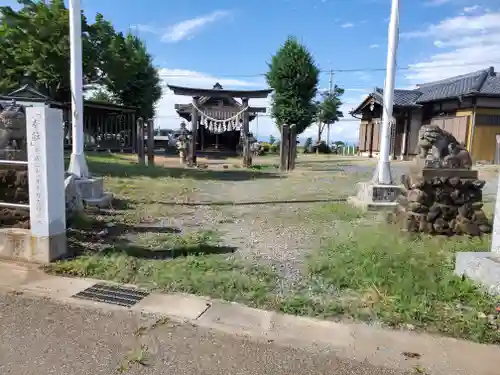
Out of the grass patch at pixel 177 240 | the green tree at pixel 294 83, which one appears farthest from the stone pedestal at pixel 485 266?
the green tree at pixel 294 83

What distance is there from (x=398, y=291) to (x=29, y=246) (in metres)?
3.96

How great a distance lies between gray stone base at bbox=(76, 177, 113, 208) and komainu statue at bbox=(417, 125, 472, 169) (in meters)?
5.52

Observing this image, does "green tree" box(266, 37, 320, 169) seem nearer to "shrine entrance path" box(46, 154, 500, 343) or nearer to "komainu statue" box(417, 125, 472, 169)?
"shrine entrance path" box(46, 154, 500, 343)

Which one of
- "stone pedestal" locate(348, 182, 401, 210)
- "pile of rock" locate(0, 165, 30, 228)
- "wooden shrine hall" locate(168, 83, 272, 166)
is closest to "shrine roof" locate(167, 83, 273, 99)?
"wooden shrine hall" locate(168, 83, 272, 166)

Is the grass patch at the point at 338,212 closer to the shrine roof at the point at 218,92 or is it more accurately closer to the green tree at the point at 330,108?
the shrine roof at the point at 218,92

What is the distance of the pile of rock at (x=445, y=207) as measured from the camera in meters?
5.72

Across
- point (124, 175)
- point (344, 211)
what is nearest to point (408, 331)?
point (344, 211)

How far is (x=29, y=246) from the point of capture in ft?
14.7

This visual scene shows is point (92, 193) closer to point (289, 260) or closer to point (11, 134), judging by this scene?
point (11, 134)

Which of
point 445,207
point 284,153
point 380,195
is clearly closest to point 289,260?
point 445,207

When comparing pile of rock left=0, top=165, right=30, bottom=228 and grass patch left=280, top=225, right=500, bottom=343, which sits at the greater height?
pile of rock left=0, top=165, right=30, bottom=228

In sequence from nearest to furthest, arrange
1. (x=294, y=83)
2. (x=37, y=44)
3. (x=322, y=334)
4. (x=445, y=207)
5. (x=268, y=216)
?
(x=322, y=334) → (x=445, y=207) → (x=268, y=216) → (x=37, y=44) → (x=294, y=83)

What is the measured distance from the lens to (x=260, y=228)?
6305mm

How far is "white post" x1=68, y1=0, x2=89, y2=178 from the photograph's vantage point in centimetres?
686
